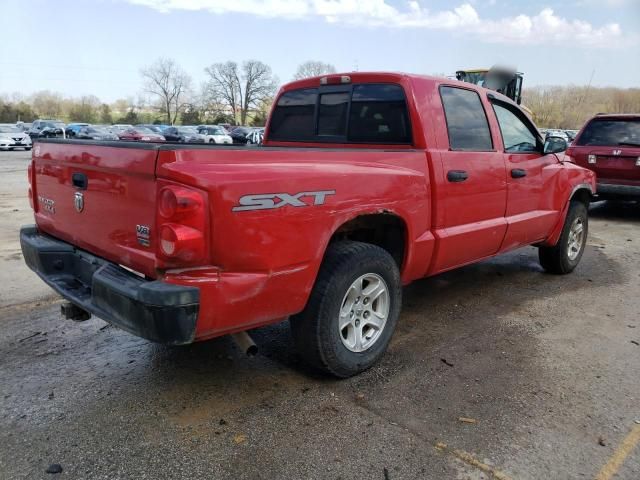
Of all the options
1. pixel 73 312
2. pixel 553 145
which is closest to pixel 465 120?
pixel 553 145

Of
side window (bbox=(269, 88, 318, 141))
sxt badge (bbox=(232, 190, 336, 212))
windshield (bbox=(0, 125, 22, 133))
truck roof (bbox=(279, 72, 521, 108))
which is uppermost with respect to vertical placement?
truck roof (bbox=(279, 72, 521, 108))

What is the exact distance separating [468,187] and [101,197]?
260 centimetres

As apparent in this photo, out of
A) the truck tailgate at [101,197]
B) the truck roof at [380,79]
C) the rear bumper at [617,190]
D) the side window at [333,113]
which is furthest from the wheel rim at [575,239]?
the truck tailgate at [101,197]

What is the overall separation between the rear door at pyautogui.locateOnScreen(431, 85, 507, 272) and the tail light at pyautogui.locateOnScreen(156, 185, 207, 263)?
1.95m

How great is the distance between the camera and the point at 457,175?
4.00 m

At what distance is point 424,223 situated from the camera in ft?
12.4

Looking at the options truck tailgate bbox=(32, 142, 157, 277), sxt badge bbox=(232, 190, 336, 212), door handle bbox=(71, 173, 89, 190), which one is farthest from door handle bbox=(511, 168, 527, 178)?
door handle bbox=(71, 173, 89, 190)

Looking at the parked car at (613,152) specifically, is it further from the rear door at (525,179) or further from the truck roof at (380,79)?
the truck roof at (380,79)

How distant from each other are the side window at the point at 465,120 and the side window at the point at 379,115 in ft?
1.20

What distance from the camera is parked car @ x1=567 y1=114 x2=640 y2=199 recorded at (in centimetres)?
911

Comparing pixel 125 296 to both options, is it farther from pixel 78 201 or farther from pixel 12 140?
pixel 12 140

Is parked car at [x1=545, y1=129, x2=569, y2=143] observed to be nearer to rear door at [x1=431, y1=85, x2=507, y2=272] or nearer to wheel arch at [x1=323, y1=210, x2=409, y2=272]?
rear door at [x1=431, y1=85, x2=507, y2=272]

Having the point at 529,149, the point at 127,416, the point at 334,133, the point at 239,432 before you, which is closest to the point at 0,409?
the point at 127,416

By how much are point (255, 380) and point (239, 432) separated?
58 cm
